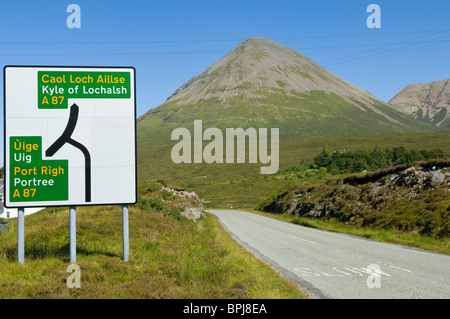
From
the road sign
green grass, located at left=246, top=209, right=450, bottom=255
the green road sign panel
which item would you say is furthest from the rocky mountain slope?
the green road sign panel

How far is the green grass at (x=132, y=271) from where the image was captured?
7.84m

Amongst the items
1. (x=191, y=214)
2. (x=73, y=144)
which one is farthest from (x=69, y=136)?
(x=191, y=214)

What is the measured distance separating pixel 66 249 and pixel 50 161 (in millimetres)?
3105

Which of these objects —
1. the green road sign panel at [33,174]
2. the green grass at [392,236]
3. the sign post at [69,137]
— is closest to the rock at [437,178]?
the green grass at [392,236]

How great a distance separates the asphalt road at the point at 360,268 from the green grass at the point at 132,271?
3.30 feet

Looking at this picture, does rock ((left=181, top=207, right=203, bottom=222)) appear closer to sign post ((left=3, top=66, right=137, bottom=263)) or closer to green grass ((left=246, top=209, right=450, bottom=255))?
green grass ((left=246, top=209, right=450, bottom=255))

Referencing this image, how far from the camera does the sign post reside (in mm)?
10211

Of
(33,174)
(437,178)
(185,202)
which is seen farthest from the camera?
(185,202)

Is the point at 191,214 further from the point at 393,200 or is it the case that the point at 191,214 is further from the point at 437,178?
the point at 437,178

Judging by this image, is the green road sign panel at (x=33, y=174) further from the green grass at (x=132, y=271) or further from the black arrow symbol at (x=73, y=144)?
the green grass at (x=132, y=271)

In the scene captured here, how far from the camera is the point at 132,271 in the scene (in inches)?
370

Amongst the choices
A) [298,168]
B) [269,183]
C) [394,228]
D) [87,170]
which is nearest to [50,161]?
[87,170]
